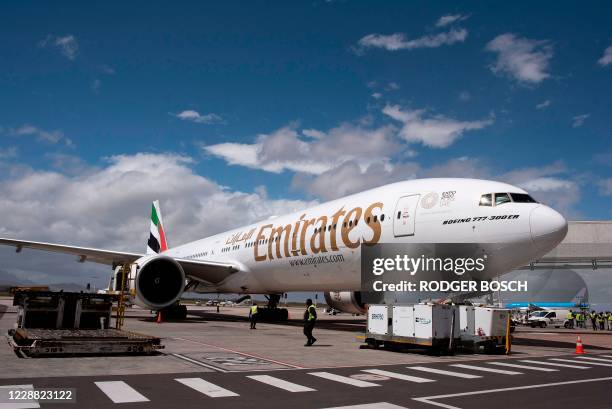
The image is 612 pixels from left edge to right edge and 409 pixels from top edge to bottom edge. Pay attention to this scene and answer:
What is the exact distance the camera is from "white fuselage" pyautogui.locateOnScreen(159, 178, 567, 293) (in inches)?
547

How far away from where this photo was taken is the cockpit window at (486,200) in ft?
47.7

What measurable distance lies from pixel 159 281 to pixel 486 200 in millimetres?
14694

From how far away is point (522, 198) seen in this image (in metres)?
14.5

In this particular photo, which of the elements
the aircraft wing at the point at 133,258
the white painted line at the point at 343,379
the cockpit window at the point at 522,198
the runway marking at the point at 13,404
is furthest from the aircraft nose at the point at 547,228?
the aircraft wing at the point at 133,258

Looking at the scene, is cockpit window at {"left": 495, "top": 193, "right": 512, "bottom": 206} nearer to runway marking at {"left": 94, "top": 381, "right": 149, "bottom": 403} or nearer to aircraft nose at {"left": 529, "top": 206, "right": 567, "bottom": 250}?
aircraft nose at {"left": 529, "top": 206, "right": 567, "bottom": 250}

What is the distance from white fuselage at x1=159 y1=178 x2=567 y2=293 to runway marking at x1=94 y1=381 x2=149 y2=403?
1023 centimetres

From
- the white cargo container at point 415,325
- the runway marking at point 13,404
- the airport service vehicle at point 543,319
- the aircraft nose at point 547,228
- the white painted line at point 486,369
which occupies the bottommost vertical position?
the airport service vehicle at point 543,319

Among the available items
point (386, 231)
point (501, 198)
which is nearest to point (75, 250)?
point (386, 231)

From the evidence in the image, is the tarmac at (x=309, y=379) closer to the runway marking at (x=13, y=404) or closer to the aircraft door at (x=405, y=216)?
the runway marking at (x=13, y=404)

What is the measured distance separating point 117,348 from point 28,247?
18.5m

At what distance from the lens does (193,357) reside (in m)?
11.1

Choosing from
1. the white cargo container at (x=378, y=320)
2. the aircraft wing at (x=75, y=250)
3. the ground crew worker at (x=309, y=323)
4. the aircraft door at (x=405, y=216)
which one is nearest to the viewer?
the white cargo container at (x=378, y=320)

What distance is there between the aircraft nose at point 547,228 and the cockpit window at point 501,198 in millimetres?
924

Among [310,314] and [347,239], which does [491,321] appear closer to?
[310,314]
